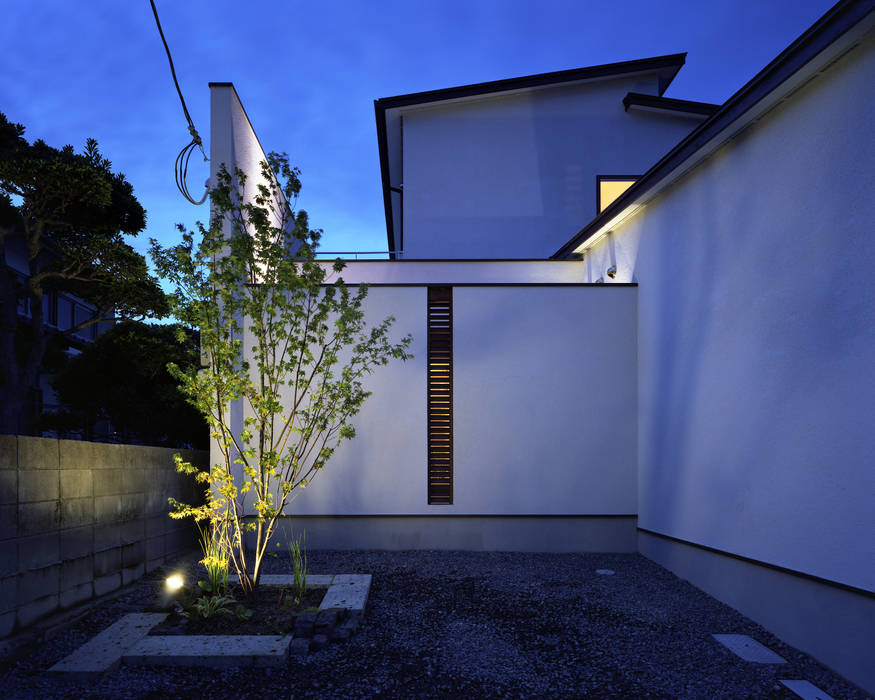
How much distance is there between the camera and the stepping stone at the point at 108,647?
9.95 feet

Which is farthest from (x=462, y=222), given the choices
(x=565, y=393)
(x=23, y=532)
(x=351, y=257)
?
(x=23, y=532)

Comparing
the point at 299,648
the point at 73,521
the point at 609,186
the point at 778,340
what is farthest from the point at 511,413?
the point at 609,186

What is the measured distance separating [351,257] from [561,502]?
202 inches

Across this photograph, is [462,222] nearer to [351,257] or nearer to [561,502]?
[351,257]

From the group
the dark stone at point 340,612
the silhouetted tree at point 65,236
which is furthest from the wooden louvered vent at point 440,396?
the silhouetted tree at point 65,236

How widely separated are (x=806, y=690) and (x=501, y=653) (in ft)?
5.10

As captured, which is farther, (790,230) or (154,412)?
(154,412)

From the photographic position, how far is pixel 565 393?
6410 mm

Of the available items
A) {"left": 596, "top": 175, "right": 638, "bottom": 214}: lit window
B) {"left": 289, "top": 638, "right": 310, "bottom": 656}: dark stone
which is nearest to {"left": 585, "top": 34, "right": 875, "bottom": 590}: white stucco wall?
{"left": 289, "top": 638, "right": 310, "bottom": 656}: dark stone

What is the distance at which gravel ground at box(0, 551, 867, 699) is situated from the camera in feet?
9.78

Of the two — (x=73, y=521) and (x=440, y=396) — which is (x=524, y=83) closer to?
(x=440, y=396)

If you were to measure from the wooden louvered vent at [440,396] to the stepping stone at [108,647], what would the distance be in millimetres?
3110

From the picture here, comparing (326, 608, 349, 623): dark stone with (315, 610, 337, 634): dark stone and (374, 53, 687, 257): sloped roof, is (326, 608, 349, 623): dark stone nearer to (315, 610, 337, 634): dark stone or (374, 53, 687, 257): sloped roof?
(315, 610, 337, 634): dark stone

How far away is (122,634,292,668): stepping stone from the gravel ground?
58 millimetres
